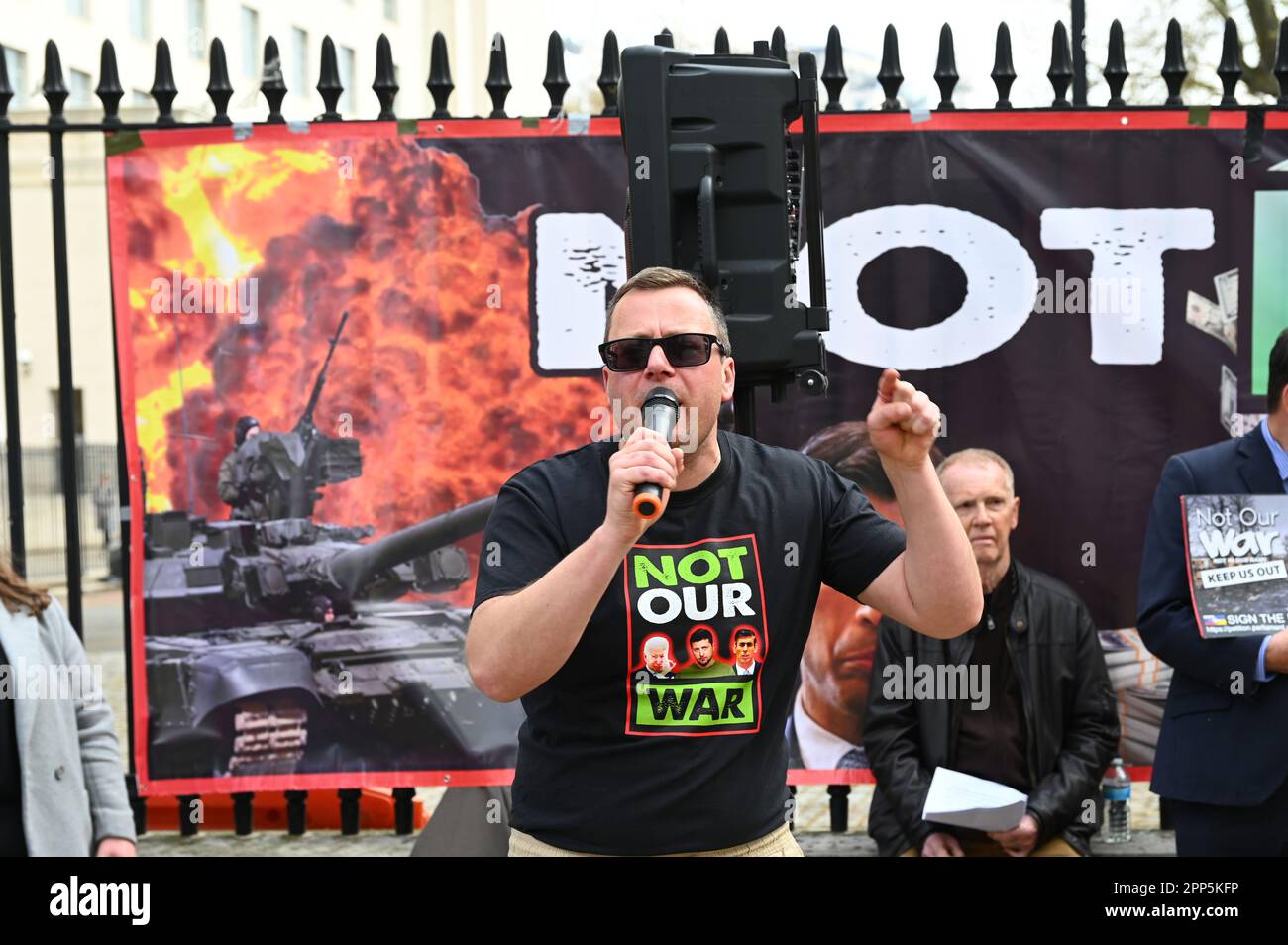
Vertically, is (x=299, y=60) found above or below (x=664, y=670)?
above

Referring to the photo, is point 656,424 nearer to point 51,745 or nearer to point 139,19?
point 51,745

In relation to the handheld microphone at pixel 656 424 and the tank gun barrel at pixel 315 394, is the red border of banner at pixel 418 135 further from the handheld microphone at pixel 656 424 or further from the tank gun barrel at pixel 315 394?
the handheld microphone at pixel 656 424

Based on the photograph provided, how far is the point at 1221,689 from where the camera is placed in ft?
11.8

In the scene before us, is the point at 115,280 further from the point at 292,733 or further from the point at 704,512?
the point at 704,512

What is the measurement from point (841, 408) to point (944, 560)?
2.97 meters

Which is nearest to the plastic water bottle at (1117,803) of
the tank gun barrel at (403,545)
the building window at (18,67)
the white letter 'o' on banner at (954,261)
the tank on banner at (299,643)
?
the white letter 'o' on banner at (954,261)

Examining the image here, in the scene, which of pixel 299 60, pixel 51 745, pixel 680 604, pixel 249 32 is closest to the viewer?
pixel 680 604

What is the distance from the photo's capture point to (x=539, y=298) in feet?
16.6

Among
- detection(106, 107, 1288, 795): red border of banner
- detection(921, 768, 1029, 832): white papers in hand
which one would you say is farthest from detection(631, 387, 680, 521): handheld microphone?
detection(106, 107, 1288, 795): red border of banner

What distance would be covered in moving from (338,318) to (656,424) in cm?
327

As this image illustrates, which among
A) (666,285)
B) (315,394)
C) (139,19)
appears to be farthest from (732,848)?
(139,19)

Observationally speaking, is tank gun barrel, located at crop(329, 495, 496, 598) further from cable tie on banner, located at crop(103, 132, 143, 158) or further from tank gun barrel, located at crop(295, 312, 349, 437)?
cable tie on banner, located at crop(103, 132, 143, 158)

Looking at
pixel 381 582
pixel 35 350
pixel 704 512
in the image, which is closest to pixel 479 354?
pixel 381 582

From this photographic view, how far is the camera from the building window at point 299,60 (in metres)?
39.9
